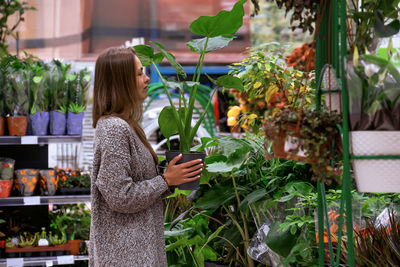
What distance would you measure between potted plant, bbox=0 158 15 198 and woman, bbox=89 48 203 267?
202 cm

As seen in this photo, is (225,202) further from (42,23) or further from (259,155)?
(42,23)

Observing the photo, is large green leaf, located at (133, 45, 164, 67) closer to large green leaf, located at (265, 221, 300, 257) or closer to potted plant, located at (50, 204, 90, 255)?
large green leaf, located at (265, 221, 300, 257)

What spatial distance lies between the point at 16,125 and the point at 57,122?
0.29 m

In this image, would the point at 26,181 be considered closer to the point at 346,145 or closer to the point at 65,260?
the point at 65,260

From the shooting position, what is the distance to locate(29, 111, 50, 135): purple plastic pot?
4.13m

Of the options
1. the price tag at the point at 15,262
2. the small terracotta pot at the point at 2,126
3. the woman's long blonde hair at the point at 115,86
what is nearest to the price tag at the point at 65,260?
the price tag at the point at 15,262

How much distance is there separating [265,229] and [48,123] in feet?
7.02

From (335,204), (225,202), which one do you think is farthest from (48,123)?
(335,204)

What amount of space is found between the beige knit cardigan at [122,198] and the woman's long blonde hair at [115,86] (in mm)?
71

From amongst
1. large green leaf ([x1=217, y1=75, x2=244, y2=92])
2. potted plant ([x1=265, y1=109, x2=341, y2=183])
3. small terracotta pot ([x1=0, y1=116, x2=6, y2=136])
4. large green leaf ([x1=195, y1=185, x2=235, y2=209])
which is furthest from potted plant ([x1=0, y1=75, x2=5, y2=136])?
potted plant ([x1=265, y1=109, x2=341, y2=183])

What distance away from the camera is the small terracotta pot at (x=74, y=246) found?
4.32 meters

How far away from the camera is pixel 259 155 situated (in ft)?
10.1

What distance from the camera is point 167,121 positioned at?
2521mm

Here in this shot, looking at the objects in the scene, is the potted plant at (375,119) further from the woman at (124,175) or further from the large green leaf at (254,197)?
the large green leaf at (254,197)
